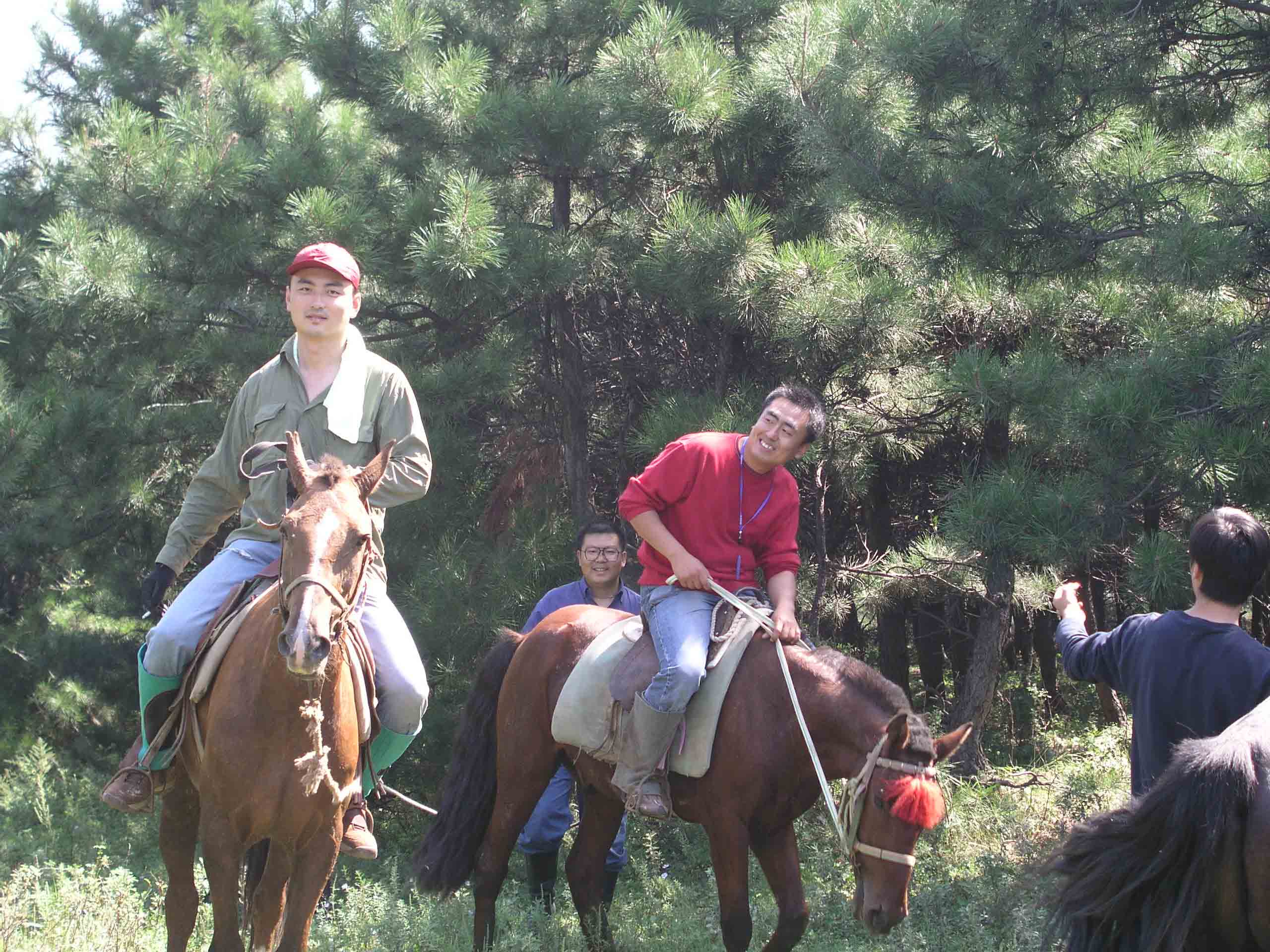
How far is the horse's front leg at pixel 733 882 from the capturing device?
183 inches

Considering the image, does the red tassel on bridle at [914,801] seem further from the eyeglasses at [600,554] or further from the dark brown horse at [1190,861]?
the eyeglasses at [600,554]

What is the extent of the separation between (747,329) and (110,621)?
824 centimetres

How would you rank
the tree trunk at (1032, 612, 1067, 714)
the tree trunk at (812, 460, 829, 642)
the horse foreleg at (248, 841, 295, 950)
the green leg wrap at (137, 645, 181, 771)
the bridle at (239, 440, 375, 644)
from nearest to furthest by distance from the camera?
the bridle at (239, 440, 375, 644), the horse foreleg at (248, 841, 295, 950), the green leg wrap at (137, 645, 181, 771), the tree trunk at (812, 460, 829, 642), the tree trunk at (1032, 612, 1067, 714)

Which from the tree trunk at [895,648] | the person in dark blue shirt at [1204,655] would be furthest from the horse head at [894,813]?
the tree trunk at [895,648]

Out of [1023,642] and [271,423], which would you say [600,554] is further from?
[1023,642]

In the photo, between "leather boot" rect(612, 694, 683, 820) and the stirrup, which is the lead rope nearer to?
"leather boot" rect(612, 694, 683, 820)

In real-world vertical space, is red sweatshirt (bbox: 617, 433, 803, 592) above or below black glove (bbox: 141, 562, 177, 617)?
above

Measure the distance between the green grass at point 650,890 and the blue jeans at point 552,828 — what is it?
31cm

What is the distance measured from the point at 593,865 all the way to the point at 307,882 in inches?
71.7

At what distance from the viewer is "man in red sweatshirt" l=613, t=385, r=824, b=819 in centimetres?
479

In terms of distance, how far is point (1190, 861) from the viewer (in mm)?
2637

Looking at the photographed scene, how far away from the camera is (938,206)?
6051 mm

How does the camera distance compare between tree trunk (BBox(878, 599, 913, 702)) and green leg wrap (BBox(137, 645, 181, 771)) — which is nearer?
green leg wrap (BBox(137, 645, 181, 771))

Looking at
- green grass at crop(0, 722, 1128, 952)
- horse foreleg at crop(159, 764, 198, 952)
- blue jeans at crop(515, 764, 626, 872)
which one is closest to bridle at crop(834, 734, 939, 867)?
green grass at crop(0, 722, 1128, 952)
